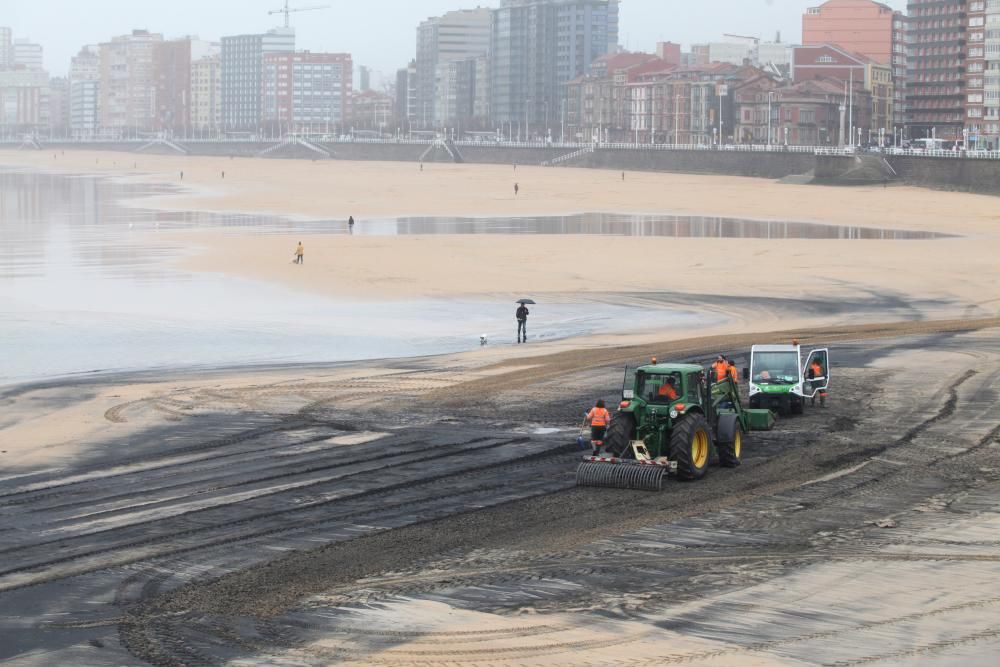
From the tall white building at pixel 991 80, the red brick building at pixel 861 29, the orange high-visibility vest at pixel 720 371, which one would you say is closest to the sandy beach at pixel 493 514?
the orange high-visibility vest at pixel 720 371

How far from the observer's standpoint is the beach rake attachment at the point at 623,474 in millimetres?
17703

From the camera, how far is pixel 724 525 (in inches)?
635

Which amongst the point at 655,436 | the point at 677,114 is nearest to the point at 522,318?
the point at 655,436

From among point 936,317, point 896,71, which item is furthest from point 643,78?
point 936,317

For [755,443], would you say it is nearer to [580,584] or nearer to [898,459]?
[898,459]

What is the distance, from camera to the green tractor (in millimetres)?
17797

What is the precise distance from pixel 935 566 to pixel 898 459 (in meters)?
5.60

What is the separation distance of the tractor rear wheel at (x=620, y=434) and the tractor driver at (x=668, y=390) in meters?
0.45

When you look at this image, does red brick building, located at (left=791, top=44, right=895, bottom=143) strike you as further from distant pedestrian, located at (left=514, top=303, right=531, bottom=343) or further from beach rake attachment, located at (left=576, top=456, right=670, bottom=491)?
beach rake attachment, located at (left=576, top=456, right=670, bottom=491)

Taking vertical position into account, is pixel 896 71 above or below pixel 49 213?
above

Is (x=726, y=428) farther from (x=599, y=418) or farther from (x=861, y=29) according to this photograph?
(x=861, y=29)

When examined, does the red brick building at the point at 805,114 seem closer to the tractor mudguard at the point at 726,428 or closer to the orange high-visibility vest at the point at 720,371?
the orange high-visibility vest at the point at 720,371

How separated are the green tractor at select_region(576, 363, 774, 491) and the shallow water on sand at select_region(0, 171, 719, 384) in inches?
534

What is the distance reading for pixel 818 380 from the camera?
79.0ft
